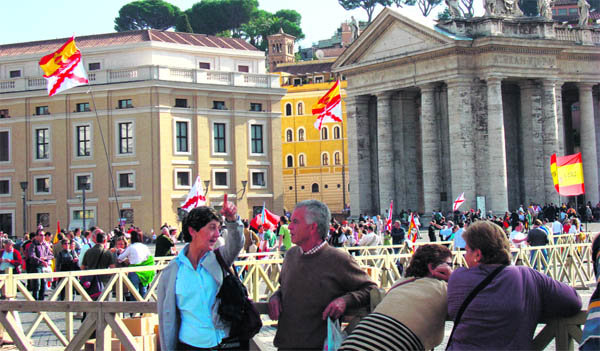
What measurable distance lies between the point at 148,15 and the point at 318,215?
370ft

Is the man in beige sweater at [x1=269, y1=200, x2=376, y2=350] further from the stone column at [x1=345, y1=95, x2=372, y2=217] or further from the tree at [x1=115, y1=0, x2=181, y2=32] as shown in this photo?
the tree at [x1=115, y1=0, x2=181, y2=32]

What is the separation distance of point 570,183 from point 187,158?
100 feet

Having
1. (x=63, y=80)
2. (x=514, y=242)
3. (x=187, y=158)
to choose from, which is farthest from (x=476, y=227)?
(x=187, y=158)

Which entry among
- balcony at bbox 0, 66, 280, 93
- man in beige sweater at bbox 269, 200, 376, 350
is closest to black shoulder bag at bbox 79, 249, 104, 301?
man in beige sweater at bbox 269, 200, 376, 350

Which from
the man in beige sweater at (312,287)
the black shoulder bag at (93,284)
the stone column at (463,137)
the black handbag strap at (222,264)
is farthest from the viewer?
the stone column at (463,137)

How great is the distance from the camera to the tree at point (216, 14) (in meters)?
117

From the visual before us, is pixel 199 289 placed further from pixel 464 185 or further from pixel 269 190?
pixel 269 190

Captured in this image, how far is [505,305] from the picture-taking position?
552 cm

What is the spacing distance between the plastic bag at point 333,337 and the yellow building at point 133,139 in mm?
47959

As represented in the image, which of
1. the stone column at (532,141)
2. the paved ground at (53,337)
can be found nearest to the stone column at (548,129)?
the stone column at (532,141)

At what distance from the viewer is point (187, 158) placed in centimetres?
5606

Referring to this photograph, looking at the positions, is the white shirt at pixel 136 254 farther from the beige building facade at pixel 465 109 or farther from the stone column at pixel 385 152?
the stone column at pixel 385 152

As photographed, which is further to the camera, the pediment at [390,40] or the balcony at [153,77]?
the balcony at [153,77]

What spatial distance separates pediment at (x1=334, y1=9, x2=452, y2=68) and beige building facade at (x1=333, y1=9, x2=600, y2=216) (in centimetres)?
7
